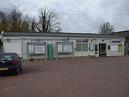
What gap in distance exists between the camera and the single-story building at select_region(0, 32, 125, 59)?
118 feet

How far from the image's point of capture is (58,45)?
39000 millimetres

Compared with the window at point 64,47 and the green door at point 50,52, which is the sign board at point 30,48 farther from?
the window at point 64,47

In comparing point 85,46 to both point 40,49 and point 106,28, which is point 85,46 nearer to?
point 40,49

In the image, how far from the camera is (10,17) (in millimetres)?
63812

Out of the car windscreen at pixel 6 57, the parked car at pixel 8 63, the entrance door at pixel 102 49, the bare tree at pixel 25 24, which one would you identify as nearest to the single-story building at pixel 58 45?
the entrance door at pixel 102 49

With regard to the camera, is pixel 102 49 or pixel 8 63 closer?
pixel 8 63

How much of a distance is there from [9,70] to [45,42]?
19.6 meters

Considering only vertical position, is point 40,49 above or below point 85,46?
below

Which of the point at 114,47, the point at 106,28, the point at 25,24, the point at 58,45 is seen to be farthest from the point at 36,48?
the point at 106,28

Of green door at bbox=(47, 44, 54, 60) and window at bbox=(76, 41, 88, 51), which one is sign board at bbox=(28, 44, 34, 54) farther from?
window at bbox=(76, 41, 88, 51)

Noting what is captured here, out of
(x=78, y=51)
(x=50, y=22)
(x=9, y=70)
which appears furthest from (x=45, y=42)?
(x=50, y=22)

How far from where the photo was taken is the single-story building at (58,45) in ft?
118

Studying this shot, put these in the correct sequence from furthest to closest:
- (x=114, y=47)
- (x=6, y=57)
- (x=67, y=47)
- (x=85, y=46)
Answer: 1. (x=114, y=47)
2. (x=85, y=46)
3. (x=67, y=47)
4. (x=6, y=57)

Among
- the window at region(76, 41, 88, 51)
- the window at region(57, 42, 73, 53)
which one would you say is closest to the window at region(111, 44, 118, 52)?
the window at region(76, 41, 88, 51)
